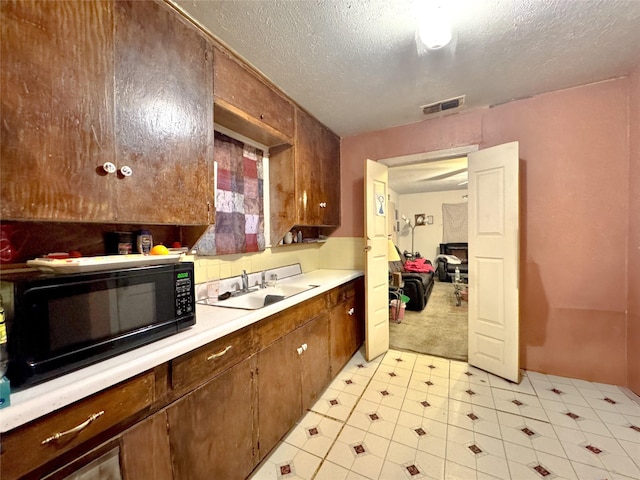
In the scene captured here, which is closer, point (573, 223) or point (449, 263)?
point (573, 223)

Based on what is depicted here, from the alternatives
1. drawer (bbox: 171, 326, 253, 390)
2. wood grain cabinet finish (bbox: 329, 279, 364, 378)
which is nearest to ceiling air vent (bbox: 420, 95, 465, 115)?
wood grain cabinet finish (bbox: 329, 279, 364, 378)

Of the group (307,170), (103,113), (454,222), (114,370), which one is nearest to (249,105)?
(307,170)

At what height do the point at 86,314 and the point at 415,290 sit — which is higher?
the point at 86,314

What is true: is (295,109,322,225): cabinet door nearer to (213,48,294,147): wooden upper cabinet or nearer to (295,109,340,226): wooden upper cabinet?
(295,109,340,226): wooden upper cabinet

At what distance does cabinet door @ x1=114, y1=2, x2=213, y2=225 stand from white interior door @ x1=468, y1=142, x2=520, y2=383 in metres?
2.22

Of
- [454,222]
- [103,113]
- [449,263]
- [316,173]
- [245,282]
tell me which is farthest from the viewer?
[454,222]

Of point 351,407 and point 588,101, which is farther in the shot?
point 588,101

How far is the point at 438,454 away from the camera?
57.1 inches

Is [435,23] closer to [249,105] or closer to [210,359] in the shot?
[249,105]

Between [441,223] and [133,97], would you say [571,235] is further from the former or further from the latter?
[441,223]

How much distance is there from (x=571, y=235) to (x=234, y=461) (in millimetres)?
2811

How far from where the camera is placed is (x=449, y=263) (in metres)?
5.99

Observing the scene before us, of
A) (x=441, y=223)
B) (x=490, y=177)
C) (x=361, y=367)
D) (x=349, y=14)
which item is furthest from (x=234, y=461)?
(x=441, y=223)

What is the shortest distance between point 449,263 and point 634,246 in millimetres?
4205
